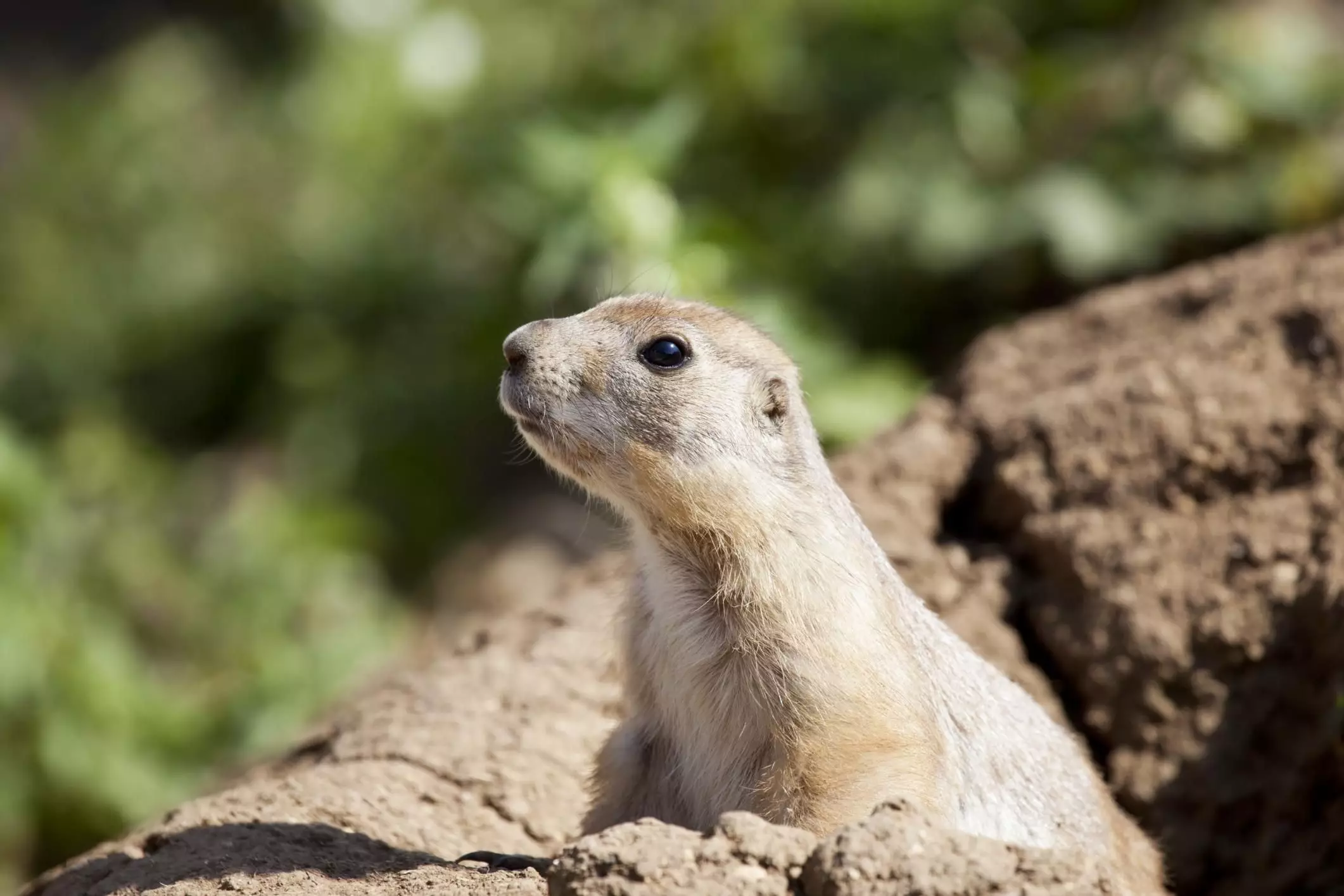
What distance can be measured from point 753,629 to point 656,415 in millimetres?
687

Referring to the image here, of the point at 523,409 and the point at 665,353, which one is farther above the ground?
the point at 665,353

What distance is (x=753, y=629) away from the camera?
14.8 ft

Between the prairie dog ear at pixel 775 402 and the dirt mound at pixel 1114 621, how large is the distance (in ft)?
2.95

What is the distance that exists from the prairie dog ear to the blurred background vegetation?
274cm

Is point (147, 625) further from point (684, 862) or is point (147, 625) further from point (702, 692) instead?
point (684, 862)

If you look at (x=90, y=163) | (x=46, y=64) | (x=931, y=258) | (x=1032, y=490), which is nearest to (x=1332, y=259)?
(x=1032, y=490)

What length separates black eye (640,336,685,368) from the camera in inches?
189

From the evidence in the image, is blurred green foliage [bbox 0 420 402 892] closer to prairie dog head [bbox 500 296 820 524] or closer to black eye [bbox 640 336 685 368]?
prairie dog head [bbox 500 296 820 524]

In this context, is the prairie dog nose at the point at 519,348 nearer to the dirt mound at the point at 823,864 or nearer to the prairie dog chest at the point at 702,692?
the prairie dog chest at the point at 702,692

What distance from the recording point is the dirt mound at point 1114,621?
554 cm

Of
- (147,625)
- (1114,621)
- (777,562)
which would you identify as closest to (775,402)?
(777,562)

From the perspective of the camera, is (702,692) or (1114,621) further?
(1114,621)

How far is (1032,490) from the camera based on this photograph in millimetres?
6422

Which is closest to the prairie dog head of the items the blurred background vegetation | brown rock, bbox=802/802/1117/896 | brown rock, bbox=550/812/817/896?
brown rock, bbox=550/812/817/896
